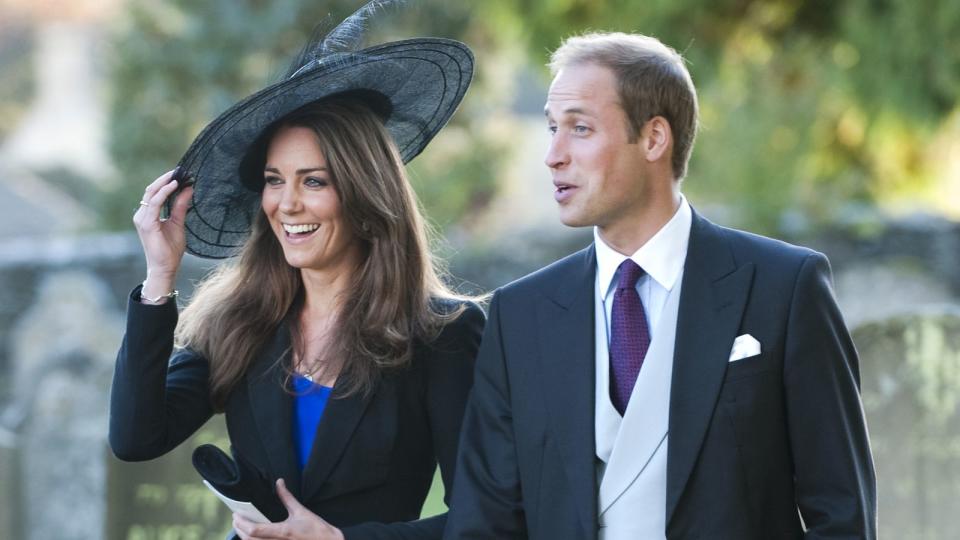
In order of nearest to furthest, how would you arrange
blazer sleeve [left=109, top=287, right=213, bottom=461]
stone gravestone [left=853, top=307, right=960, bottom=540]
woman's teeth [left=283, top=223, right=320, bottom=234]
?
1. blazer sleeve [left=109, top=287, right=213, bottom=461]
2. woman's teeth [left=283, top=223, right=320, bottom=234]
3. stone gravestone [left=853, top=307, right=960, bottom=540]

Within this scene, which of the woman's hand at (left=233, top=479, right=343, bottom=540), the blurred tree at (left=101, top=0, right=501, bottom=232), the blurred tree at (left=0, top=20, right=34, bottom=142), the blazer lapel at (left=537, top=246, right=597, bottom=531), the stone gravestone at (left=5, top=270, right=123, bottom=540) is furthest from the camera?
the blurred tree at (left=0, top=20, right=34, bottom=142)

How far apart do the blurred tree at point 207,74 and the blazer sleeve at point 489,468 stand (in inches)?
491

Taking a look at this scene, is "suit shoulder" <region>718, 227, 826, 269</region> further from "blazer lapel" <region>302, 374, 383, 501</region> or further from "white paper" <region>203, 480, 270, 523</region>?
"white paper" <region>203, 480, 270, 523</region>

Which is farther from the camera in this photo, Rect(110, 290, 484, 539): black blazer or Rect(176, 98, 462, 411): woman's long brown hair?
Rect(176, 98, 462, 411): woman's long brown hair

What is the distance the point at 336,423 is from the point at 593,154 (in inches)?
35.5

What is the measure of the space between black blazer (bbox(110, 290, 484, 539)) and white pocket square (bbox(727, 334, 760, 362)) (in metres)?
0.76

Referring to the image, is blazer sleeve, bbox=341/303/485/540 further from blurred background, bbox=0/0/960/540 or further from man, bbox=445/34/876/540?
blurred background, bbox=0/0/960/540

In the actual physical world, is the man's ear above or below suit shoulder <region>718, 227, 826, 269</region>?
above

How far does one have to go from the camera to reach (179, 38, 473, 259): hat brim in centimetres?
344

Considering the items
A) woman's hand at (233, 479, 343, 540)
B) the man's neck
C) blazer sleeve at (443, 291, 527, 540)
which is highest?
the man's neck

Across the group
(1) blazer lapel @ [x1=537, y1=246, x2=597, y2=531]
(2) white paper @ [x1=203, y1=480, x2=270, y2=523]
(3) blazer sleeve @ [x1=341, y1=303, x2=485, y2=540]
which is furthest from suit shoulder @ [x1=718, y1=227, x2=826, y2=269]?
(2) white paper @ [x1=203, y1=480, x2=270, y2=523]

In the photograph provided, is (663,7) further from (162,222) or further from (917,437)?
(162,222)

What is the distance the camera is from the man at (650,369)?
3.01m

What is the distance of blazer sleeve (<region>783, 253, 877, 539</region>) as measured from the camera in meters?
2.99
